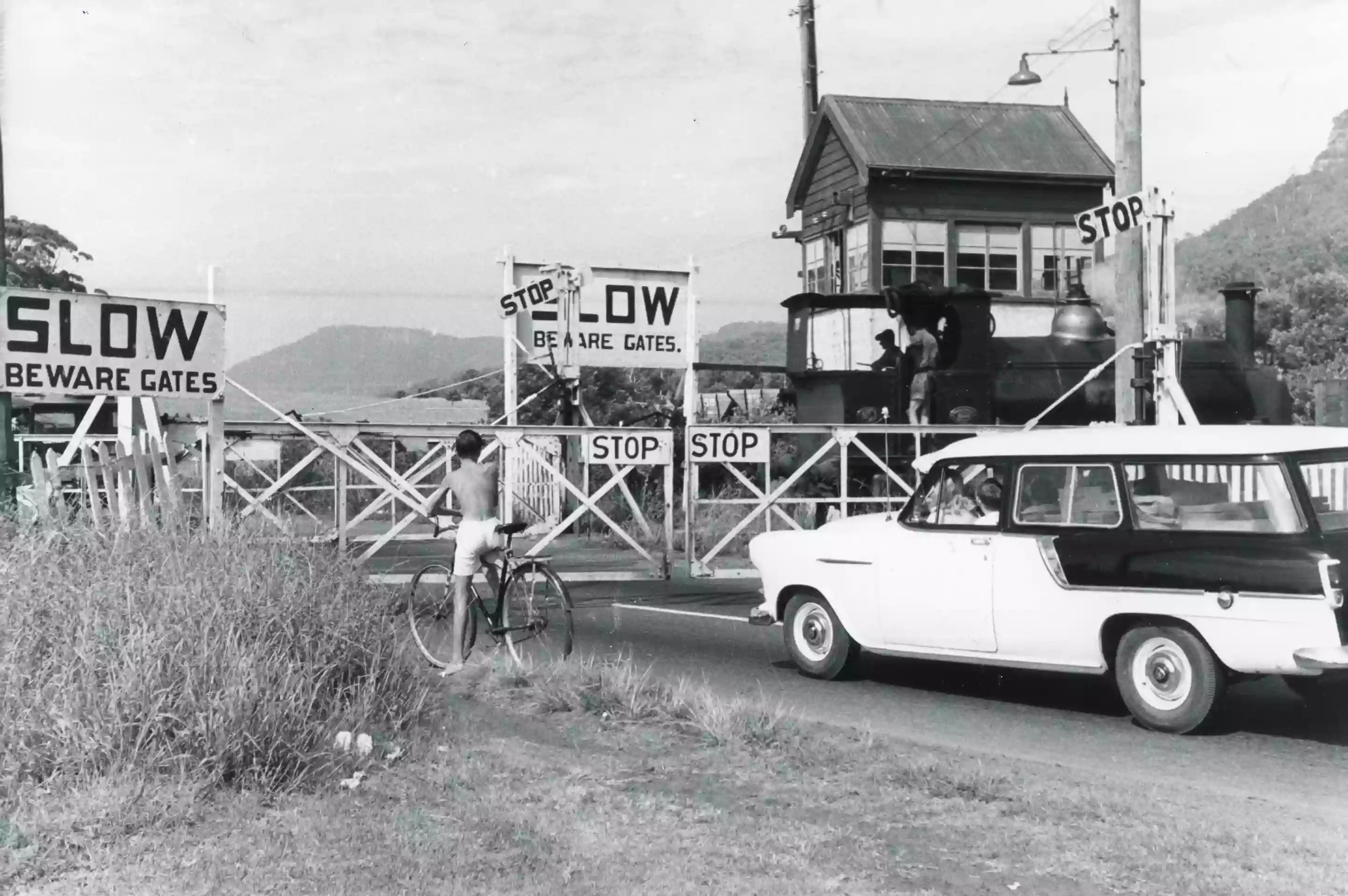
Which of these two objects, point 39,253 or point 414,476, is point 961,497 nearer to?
point 414,476

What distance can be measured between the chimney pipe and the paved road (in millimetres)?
14923

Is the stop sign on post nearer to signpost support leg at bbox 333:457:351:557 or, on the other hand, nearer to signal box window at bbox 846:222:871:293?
signpost support leg at bbox 333:457:351:557

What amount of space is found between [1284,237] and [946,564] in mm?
104443

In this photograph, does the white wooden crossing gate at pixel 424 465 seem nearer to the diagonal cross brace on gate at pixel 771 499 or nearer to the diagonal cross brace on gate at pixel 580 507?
the diagonal cross brace on gate at pixel 580 507

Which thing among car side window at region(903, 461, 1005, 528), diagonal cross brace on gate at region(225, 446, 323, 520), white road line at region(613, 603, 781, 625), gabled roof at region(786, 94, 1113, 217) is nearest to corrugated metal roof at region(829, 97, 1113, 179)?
gabled roof at region(786, 94, 1113, 217)

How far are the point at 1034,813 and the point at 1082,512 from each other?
123 inches

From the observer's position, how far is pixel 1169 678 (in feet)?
27.0

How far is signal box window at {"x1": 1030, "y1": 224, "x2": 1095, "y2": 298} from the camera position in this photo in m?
35.7

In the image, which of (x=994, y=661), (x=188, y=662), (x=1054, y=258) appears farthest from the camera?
(x=1054, y=258)

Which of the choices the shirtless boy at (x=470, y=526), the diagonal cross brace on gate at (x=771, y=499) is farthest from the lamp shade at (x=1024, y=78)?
the shirtless boy at (x=470, y=526)

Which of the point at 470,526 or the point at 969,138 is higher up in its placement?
the point at 969,138

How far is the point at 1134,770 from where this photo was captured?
286 inches

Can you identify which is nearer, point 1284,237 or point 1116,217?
point 1116,217

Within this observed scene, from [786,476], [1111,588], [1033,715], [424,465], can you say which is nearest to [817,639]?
[1033,715]
